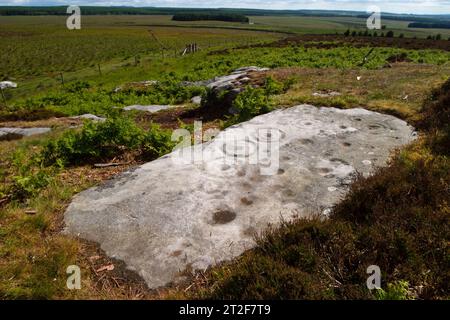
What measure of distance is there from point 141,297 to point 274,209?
255 centimetres

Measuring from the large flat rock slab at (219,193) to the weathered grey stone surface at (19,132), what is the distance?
921 centimetres

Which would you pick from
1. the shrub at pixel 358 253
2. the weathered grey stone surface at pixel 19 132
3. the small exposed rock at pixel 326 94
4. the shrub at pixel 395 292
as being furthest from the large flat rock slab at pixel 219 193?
the weathered grey stone surface at pixel 19 132

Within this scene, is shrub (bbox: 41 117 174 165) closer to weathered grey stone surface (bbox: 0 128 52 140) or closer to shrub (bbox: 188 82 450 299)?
shrub (bbox: 188 82 450 299)

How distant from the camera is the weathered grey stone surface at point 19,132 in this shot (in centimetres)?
1463

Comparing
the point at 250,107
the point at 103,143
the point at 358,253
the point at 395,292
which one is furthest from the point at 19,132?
the point at 395,292

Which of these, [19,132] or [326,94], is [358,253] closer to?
[326,94]

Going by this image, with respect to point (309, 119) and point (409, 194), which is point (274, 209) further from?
point (309, 119)

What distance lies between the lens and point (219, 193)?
6.52 metres

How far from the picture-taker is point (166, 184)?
6.81m

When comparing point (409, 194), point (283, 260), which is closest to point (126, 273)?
point (283, 260)

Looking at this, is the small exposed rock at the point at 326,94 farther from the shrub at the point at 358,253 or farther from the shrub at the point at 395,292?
the shrub at the point at 395,292

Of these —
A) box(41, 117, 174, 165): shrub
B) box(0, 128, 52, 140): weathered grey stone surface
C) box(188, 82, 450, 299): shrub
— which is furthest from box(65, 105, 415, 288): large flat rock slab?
box(0, 128, 52, 140): weathered grey stone surface

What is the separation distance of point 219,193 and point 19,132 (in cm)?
1213

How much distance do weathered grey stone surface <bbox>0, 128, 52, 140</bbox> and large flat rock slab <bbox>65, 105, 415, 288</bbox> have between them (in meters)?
9.21
